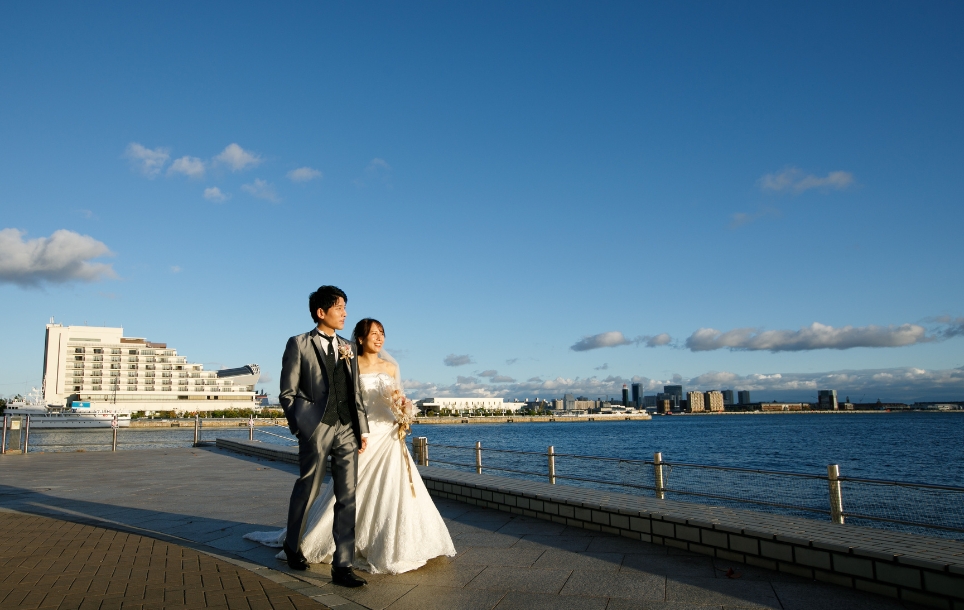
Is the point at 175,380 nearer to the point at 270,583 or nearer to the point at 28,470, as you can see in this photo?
the point at 28,470

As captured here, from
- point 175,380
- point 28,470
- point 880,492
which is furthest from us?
point 175,380

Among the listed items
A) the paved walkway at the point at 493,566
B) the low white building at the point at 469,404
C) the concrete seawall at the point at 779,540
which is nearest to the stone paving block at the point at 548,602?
the paved walkway at the point at 493,566

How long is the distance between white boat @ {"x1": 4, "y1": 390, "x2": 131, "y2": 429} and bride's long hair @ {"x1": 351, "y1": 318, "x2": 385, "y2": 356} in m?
71.2

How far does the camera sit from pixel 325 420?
465 cm

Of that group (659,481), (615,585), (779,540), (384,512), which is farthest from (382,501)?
(659,481)

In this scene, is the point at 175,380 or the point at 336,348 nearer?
the point at 336,348

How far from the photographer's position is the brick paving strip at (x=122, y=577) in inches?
156

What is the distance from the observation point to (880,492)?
26.3ft

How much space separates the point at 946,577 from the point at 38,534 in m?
7.46

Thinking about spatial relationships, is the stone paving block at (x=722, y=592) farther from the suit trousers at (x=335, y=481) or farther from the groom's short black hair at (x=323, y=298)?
the groom's short black hair at (x=323, y=298)

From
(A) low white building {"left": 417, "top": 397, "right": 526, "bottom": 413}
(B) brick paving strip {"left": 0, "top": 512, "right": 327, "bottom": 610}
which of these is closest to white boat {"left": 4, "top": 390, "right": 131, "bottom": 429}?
(B) brick paving strip {"left": 0, "top": 512, "right": 327, "bottom": 610}

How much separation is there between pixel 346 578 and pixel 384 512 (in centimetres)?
62

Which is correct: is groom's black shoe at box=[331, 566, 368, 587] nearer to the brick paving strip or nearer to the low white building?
the brick paving strip

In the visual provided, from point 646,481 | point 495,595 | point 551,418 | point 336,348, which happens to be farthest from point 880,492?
point 551,418
